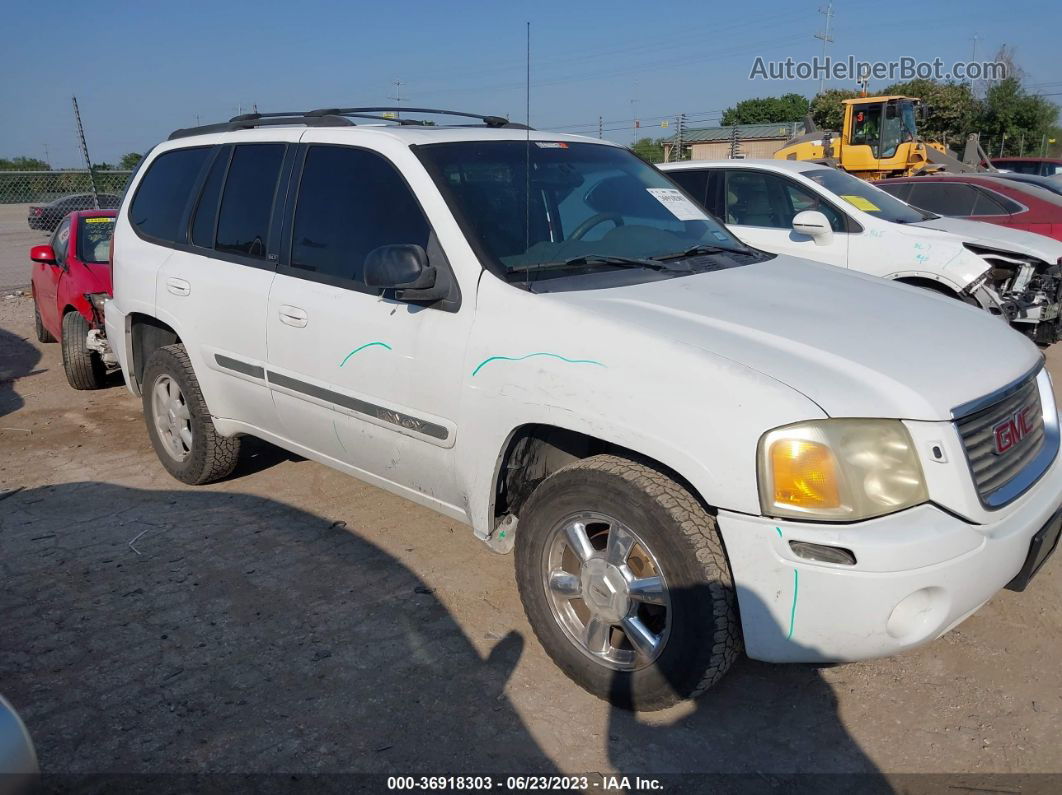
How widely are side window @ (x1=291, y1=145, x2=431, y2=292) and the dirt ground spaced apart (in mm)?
1402

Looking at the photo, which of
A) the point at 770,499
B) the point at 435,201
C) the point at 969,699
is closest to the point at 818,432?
the point at 770,499

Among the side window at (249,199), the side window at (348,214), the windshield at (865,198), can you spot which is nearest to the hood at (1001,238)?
the windshield at (865,198)

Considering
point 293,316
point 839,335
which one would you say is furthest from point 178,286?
point 839,335

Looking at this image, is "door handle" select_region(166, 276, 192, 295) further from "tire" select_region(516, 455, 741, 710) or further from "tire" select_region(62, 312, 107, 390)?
"tire" select_region(62, 312, 107, 390)

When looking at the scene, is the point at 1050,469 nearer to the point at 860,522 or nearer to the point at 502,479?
the point at 860,522

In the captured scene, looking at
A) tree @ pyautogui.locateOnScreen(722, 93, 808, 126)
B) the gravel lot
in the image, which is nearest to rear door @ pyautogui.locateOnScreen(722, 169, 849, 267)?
the gravel lot

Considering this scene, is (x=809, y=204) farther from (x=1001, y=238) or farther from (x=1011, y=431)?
(x=1011, y=431)

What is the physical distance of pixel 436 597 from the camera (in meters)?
3.79

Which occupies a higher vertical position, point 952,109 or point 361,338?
point 952,109

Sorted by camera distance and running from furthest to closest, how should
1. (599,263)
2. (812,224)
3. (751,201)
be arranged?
(751,201) < (812,224) < (599,263)

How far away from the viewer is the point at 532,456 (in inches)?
132

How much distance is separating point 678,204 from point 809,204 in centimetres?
407

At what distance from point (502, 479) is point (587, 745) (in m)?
0.97

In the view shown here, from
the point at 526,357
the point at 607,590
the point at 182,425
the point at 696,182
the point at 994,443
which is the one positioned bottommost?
the point at 182,425
